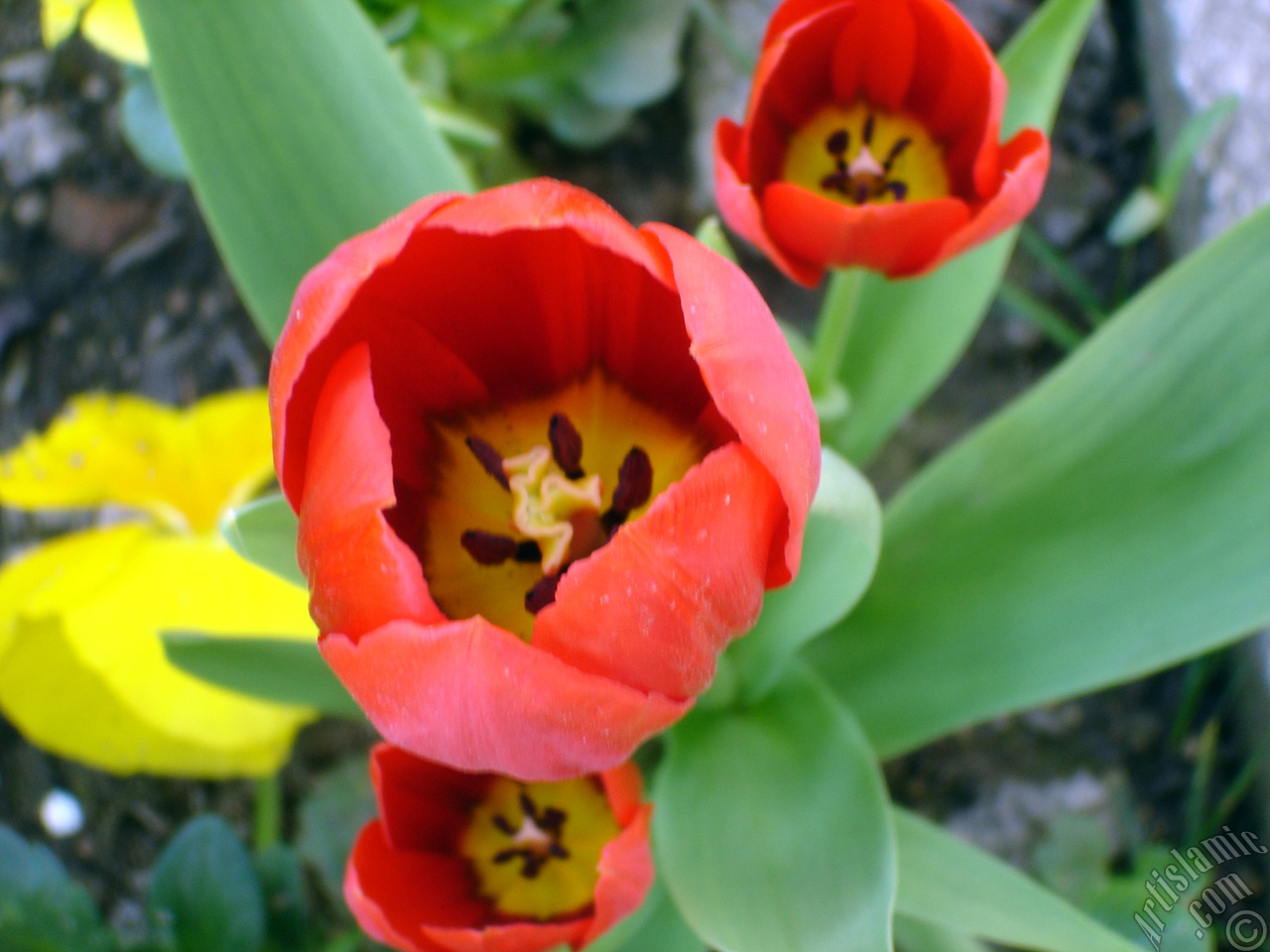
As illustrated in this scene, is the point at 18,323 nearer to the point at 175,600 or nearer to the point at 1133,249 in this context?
the point at 175,600

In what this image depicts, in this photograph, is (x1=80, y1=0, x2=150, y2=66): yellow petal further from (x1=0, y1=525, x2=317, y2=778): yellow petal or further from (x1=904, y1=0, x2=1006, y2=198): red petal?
(x1=904, y1=0, x2=1006, y2=198): red petal

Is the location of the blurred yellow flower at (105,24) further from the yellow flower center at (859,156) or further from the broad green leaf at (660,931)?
the broad green leaf at (660,931)

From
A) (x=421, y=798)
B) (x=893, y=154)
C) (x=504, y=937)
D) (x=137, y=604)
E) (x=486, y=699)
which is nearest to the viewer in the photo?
(x=486, y=699)

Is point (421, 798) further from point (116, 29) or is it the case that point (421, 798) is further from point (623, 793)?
point (116, 29)

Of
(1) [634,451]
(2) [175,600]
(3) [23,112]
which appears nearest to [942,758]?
(1) [634,451]
